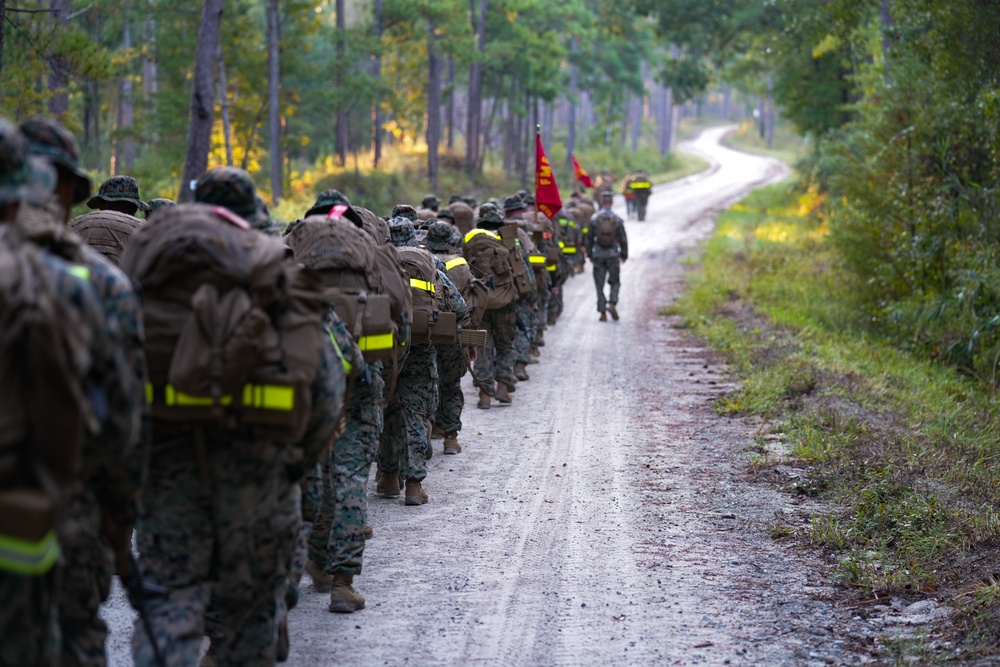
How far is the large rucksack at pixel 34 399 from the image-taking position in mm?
3256

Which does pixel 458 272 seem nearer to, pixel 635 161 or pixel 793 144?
pixel 635 161

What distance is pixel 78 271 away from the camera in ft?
11.4

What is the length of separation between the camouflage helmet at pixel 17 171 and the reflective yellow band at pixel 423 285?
16.8ft

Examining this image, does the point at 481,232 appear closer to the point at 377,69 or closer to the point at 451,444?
the point at 451,444

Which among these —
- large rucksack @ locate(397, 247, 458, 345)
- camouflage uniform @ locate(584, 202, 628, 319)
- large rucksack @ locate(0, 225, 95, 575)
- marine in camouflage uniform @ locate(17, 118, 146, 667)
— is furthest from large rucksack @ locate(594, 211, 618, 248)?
large rucksack @ locate(0, 225, 95, 575)

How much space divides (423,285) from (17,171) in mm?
5286

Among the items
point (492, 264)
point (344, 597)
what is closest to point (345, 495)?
point (344, 597)

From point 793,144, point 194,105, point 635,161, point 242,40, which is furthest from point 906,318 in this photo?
point 793,144

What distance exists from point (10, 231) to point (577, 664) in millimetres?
3541

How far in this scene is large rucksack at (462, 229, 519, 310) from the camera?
12086 millimetres

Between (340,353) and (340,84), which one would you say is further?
(340,84)

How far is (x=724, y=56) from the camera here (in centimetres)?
4016

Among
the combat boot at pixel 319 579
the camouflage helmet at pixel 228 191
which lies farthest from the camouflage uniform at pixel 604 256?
the camouflage helmet at pixel 228 191

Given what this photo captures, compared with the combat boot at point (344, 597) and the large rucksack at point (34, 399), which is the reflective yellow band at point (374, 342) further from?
the large rucksack at point (34, 399)
